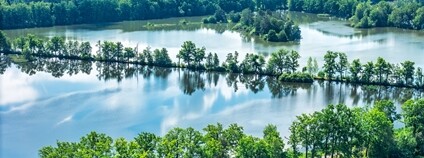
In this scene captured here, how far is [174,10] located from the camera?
Answer: 51875mm

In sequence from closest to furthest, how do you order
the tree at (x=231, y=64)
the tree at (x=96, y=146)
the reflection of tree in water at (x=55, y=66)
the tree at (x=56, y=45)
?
1. the tree at (x=96, y=146)
2. the tree at (x=231, y=64)
3. the reflection of tree in water at (x=55, y=66)
4. the tree at (x=56, y=45)

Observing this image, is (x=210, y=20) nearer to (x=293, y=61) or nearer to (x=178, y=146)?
(x=293, y=61)

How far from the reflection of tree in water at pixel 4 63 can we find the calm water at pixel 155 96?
302 mm

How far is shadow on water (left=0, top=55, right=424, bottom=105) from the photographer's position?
1107 inches

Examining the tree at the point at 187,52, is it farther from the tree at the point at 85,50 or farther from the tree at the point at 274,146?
the tree at the point at 274,146

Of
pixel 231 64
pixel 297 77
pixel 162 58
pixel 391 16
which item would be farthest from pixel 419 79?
pixel 391 16

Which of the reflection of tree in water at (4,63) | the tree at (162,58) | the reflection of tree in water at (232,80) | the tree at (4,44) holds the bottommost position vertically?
the reflection of tree in water at (232,80)

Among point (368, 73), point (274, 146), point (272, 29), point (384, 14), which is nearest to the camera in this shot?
point (274, 146)

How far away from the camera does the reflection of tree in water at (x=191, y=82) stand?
1156 inches

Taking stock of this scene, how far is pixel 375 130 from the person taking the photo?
60.0 feet

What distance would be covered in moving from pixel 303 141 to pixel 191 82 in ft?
41.6

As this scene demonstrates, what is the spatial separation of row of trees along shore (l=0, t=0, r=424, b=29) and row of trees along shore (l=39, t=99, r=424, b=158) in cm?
2766

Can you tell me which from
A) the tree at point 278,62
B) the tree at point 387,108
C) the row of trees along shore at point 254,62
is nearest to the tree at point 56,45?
the row of trees along shore at point 254,62

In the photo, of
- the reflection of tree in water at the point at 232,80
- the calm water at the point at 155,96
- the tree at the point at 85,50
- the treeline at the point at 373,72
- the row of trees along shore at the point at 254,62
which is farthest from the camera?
the tree at the point at 85,50
